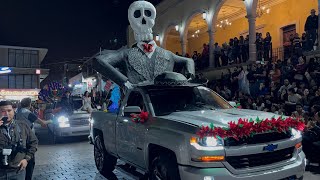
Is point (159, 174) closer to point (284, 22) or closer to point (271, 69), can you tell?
point (271, 69)

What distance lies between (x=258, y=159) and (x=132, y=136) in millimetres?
2285

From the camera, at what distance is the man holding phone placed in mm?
4449

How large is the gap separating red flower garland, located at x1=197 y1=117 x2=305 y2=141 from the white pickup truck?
0.09 metres

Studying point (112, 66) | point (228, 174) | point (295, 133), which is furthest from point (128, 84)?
point (295, 133)

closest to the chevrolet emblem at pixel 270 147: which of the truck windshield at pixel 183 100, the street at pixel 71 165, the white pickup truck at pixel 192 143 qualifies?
the white pickup truck at pixel 192 143

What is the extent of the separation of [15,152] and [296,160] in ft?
12.7

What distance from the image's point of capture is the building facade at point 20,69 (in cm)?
5059

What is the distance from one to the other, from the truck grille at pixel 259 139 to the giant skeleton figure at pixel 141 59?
2.39m

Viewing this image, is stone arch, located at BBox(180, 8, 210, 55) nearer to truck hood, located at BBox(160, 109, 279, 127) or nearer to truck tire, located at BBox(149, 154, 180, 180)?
truck hood, located at BBox(160, 109, 279, 127)

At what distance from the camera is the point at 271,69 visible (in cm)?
1384

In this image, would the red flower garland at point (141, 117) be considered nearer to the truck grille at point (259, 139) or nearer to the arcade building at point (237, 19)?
the truck grille at point (259, 139)

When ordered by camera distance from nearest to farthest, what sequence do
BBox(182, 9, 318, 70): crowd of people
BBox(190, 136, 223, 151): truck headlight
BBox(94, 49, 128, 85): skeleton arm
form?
BBox(190, 136, 223, 151): truck headlight, BBox(94, 49, 128, 85): skeleton arm, BBox(182, 9, 318, 70): crowd of people

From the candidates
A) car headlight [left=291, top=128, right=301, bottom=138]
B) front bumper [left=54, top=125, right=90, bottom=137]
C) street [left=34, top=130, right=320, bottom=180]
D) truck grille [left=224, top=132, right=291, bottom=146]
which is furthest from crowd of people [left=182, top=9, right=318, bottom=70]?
truck grille [left=224, top=132, right=291, bottom=146]

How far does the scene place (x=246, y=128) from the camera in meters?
4.34
